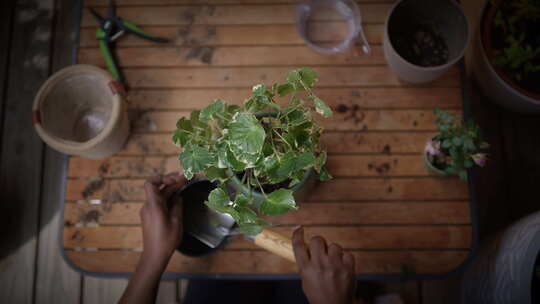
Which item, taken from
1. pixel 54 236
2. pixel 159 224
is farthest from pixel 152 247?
pixel 54 236

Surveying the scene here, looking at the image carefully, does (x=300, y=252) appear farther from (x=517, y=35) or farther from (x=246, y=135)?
(x=517, y=35)

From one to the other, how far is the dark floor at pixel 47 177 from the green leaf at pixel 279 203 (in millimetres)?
987

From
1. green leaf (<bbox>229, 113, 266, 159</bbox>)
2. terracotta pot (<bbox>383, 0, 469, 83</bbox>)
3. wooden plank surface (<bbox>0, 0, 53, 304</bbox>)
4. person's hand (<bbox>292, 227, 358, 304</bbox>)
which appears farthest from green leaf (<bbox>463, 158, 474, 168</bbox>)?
wooden plank surface (<bbox>0, 0, 53, 304</bbox>)

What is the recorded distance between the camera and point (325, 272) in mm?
864

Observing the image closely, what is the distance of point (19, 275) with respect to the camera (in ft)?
5.37

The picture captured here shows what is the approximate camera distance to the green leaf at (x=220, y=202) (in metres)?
0.67

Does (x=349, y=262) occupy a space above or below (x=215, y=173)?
below

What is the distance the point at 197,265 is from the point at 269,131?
58cm

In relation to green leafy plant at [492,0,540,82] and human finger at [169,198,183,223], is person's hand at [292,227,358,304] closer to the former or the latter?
human finger at [169,198,183,223]

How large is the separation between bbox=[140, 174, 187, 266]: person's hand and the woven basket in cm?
19

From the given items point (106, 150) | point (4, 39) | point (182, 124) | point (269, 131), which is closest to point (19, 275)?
point (106, 150)

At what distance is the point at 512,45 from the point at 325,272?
99cm

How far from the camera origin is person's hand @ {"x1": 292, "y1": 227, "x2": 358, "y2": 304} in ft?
2.80

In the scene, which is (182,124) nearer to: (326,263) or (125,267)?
(326,263)
